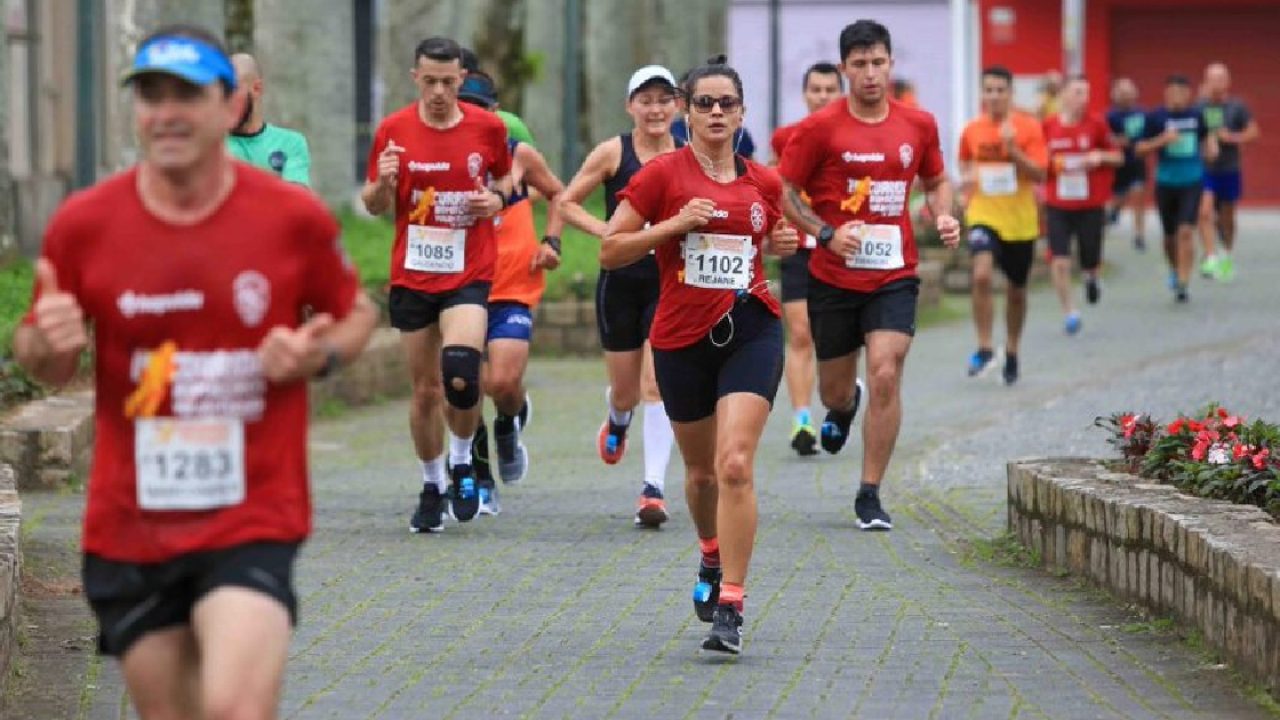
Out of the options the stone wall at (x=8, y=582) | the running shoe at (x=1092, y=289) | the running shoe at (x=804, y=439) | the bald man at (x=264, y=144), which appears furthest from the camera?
the running shoe at (x=1092, y=289)

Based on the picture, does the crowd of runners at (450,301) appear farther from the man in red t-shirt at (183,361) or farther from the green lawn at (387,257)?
the green lawn at (387,257)

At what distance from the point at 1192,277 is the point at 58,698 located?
21.6m

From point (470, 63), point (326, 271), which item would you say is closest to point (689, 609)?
point (326, 271)

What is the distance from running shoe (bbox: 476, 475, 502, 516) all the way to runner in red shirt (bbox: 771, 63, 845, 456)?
262 cm

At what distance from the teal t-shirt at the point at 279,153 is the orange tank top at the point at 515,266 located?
1185 mm

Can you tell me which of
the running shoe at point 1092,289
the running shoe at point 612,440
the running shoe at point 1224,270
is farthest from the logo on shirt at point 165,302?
the running shoe at point 1224,270

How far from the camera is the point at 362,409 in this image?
1761 cm

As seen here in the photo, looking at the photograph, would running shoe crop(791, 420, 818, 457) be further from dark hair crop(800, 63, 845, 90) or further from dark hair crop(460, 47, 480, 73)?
dark hair crop(460, 47, 480, 73)

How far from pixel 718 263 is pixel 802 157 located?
3.07m

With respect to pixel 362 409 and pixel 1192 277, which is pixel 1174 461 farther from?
pixel 1192 277

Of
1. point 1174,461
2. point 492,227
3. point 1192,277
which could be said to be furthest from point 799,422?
point 1192,277

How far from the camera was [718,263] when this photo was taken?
8906 millimetres

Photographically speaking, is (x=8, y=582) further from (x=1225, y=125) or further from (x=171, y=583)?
(x=1225, y=125)

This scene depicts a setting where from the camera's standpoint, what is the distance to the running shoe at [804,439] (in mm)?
14602
